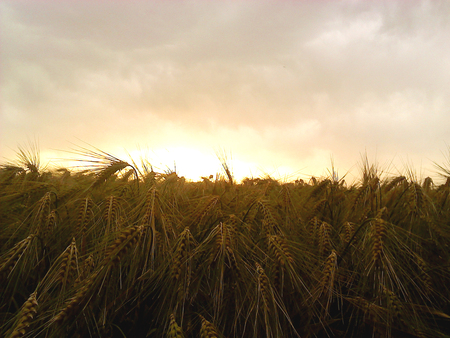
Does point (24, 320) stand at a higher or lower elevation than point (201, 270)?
lower

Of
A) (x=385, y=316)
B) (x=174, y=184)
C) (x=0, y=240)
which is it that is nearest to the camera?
(x=385, y=316)

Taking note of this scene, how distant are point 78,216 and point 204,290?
31.4 inches

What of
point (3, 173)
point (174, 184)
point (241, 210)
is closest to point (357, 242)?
point (241, 210)

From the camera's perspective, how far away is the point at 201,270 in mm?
1520

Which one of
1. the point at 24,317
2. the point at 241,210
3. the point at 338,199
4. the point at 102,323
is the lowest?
the point at 102,323

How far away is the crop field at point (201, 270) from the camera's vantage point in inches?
51.9

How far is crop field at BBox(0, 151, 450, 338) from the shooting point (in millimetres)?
1319

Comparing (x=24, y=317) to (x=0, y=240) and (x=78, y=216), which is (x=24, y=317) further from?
(x=0, y=240)

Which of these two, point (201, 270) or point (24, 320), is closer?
point (24, 320)

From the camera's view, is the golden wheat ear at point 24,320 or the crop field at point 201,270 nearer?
the golden wheat ear at point 24,320

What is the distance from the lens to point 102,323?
53.2 inches

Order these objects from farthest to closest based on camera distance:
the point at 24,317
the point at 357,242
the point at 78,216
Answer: the point at 357,242
the point at 78,216
the point at 24,317

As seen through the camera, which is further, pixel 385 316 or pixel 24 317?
pixel 385 316

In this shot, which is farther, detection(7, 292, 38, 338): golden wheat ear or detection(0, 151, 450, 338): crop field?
detection(0, 151, 450, 338): crop field
